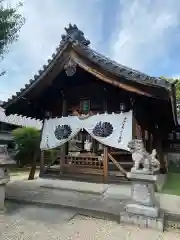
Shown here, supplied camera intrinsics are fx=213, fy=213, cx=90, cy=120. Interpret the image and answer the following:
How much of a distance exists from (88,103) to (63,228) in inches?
216

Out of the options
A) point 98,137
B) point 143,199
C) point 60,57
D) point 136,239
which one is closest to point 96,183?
point 98,137

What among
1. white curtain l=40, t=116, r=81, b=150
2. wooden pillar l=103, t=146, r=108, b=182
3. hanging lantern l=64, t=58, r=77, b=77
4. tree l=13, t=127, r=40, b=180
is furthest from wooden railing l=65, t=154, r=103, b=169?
tree l=13, t=127, r=40, b=180

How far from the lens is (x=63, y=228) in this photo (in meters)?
4.39

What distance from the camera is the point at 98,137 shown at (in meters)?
7.94

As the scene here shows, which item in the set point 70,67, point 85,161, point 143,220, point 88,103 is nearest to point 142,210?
point 143,220

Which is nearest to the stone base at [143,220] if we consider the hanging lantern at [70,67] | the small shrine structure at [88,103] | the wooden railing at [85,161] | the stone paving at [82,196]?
the stone paving at [82,196]

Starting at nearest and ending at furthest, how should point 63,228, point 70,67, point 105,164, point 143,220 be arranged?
point 63,228 → point 143,220 → point 105,164 → point 70,67

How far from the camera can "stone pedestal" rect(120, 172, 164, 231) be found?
4.49m

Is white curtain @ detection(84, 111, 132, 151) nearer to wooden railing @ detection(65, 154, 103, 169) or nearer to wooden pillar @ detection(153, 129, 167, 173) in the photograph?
wooden railing @ detection(65, 154, 103, 169)

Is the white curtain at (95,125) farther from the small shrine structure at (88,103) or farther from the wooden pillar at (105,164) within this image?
the wooden pillar at (105,164)

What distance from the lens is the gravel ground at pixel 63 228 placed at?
4.04 meters

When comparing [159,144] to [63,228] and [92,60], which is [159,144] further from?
A: [63,228]

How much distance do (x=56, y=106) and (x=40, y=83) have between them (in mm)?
1541

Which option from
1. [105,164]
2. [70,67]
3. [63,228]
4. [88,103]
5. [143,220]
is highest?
[70,67]
